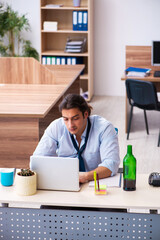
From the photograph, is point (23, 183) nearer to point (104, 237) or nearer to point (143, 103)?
point (104, 237)

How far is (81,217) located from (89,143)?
58cm

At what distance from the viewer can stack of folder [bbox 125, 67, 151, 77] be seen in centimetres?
583

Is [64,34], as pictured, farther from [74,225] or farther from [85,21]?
[74,225]

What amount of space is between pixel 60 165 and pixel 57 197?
0.54ft

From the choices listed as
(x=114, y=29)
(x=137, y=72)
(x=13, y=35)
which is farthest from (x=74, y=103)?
(x=13, y=35)

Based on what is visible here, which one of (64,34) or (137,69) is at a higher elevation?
(64,34)

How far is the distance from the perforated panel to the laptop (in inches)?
5.2

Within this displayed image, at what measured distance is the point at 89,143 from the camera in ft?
9.18

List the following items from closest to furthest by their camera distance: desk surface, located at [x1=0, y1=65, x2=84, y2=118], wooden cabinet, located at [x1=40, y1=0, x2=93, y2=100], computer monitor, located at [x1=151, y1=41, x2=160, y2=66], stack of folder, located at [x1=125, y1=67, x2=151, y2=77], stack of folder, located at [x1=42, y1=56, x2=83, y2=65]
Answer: desk surface, located at [x1=0, y1=65, x2=84, y2=118] → stack of folder, located at [x1=125, y1=67, x2=151, y2=77] → computer monitor, located at [x1=151, y1=41, x2=160, y2=66] → wooden cabinet, located at [x1=40, y1=0, x2=93, y2=100] → stack of folder, located at [x1=42, y1=56, x2=83, y2=65]

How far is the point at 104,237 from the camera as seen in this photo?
2.34 meters

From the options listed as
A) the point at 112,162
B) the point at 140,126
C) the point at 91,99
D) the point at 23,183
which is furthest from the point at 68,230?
the point at 91,99

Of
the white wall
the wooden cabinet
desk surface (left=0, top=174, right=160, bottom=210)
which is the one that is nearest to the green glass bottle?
desk surface (left=0, top=174, right=160, bottom=210)

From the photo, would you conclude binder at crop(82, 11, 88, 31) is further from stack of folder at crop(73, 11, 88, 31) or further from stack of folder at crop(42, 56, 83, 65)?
stack of folder at crop(42, 56, 83, 65)

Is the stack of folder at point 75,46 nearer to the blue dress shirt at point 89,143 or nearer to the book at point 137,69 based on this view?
the book at point 137,69
